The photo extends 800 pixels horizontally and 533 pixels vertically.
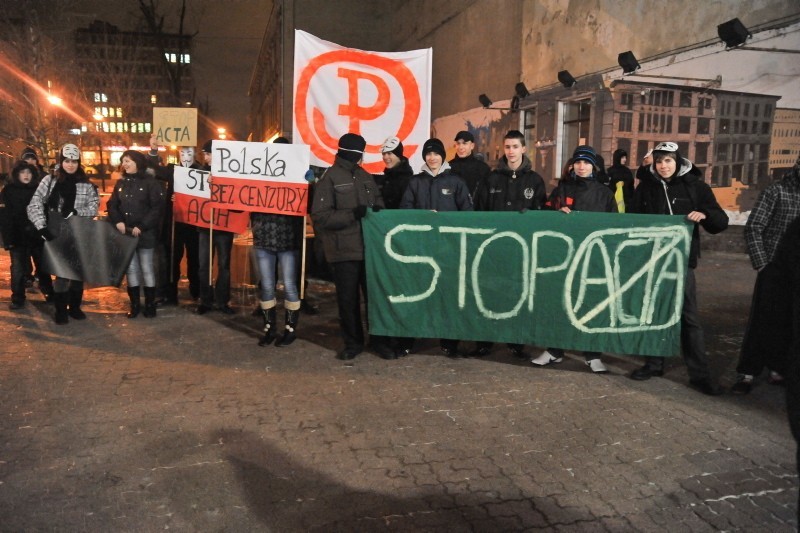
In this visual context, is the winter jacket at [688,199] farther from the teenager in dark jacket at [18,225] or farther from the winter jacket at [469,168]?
the teenager in dark jacket at [18,225]

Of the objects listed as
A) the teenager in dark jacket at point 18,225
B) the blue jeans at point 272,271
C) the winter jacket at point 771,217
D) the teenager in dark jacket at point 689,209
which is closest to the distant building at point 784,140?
the winter jacket at point 771,217

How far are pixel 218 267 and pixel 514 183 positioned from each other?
4087 mm

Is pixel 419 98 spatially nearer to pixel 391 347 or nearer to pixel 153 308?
pixel 391 347

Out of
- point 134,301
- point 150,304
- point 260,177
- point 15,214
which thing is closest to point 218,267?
point 150,304

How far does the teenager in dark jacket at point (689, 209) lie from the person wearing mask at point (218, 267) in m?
5.01

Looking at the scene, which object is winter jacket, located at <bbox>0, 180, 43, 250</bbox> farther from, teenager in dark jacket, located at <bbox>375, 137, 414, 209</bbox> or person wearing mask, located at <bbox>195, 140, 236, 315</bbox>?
teenager in dark jacket, located at <bbox>375, 137, 414, 209</bbox>

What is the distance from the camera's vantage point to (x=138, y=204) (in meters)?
7.53

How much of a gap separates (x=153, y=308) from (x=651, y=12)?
10.9 m

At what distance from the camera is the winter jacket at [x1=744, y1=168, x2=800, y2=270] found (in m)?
4.91

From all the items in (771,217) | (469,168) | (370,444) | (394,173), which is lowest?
(370,444)

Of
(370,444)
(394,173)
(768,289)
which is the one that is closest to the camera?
(370,444)

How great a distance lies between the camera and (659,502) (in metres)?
3.40

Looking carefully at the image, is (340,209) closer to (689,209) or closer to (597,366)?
(597,366)

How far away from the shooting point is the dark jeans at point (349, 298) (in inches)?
235
